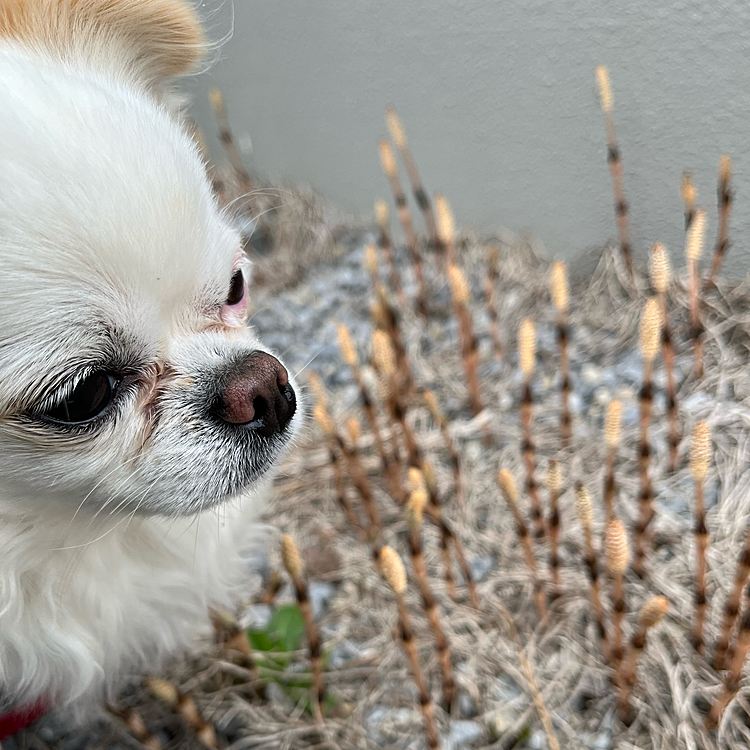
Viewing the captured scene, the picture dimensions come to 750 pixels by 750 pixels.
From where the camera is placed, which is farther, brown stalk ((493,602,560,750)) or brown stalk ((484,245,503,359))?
brown stalk ((484,245,503,359))

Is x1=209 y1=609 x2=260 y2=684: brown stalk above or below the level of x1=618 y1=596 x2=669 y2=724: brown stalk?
below

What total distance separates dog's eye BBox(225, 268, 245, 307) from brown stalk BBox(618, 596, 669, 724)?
2.06 feet

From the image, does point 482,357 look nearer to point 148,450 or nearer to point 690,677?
point 690,677

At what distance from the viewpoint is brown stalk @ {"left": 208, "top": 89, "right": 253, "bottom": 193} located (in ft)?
7.32

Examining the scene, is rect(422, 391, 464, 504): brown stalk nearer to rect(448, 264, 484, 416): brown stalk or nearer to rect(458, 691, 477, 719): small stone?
rect(448, 264, 484, 416): brown stalk

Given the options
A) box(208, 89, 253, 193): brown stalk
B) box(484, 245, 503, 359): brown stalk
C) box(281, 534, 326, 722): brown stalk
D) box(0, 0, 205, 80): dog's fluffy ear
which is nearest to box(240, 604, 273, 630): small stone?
box(281, 534, 326, 722): brown stalk

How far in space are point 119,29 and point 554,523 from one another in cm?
92

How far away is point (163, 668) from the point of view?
1147 millimetres

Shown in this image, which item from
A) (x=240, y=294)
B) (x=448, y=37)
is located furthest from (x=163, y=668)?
(x=448, y=37)

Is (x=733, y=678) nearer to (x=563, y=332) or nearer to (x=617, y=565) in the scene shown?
(x=617, y=565)

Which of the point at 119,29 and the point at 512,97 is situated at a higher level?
the point at 512,97

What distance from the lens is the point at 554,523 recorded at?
1.05 metres

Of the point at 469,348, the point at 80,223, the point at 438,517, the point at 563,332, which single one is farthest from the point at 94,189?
the point at 469,348

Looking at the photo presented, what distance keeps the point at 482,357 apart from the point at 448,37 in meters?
0.77
